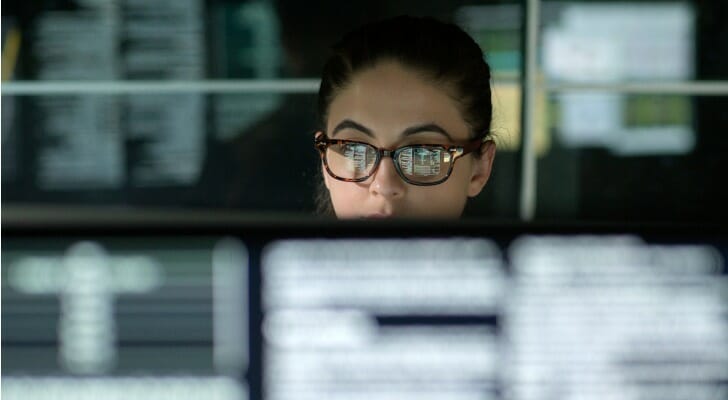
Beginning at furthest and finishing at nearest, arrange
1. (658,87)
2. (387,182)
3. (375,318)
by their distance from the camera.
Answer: (658,87)
(387,182)
(375,318)

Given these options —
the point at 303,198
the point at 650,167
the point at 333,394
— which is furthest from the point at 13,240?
the point at 650,167

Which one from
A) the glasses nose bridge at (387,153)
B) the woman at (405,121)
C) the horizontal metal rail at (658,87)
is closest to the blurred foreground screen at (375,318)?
the woman at (405,121)

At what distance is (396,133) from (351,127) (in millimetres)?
79

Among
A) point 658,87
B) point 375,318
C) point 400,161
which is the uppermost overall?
point 658,87

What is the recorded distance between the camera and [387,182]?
1.07 metres

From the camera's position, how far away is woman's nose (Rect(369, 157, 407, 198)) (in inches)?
41.8

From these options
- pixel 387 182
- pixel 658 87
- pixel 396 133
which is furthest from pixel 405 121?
pixel 658 87

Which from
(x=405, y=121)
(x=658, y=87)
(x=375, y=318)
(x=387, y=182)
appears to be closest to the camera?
(x=375, y=318)

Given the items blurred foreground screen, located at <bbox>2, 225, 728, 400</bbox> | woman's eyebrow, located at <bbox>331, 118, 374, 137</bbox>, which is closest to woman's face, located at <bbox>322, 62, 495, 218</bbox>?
woman's eyebrow, located at <bbox>331, 118, 374, 137</bbox>

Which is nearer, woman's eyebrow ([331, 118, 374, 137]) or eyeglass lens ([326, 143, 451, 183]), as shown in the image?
eyeglass lens ([326, 143, 451, 183])

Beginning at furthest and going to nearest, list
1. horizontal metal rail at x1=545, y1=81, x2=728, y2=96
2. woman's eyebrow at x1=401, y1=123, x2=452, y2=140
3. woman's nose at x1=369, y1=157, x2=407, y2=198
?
horizontal metal rail at x1=545, y1=81, x2=728, y2=96
woman's eyebrow at x1=401, y1=123, x2=452, y2=140
woman's nose at x1=369, y1=157, x2=407, y2=198

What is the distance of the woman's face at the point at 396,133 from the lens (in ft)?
3.55

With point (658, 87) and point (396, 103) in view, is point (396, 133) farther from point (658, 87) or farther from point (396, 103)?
point (658, 87)

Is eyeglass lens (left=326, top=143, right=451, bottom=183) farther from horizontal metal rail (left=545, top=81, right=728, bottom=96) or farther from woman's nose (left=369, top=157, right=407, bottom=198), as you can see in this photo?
horizontal metal rail (left=545, top=81, right=728, bottom=96)
